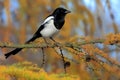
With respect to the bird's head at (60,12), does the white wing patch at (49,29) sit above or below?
below

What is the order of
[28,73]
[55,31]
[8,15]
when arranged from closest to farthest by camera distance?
1. [28,73]
2. [8,15]
3. [55,31]

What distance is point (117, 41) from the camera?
1088 mm

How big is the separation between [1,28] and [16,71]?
4.36 ft

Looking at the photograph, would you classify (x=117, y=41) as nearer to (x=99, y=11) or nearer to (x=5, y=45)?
(x=5, y=45)

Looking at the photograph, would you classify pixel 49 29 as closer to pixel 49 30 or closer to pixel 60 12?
pixel 49 30

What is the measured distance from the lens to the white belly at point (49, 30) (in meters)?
1.92

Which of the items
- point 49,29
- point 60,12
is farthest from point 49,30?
point 60,12

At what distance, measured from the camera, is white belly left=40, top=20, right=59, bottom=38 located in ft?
6.28

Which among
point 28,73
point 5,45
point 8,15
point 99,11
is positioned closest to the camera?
point 28,73

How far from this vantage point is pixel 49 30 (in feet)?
6.40

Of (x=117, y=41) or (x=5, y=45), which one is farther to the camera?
(x=5, y=45)

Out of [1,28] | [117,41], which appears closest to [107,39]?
[117,41]

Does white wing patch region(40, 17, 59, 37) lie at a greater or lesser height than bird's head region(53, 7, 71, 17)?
lesser

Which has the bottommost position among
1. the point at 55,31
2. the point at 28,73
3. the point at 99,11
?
the point at 55,31
